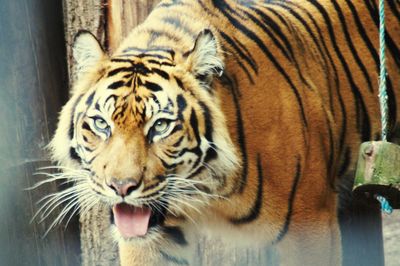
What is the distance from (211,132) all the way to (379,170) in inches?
20.0

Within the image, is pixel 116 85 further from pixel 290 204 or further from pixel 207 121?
pixel 290 204

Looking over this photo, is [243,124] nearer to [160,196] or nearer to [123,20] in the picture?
[160,196]

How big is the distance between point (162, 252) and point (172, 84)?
528 millimetres

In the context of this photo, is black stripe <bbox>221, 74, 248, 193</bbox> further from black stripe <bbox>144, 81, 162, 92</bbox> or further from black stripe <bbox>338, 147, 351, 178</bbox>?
black stripe <bbox>338, 147, 351, 178</bbox>

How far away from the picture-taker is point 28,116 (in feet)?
9.22

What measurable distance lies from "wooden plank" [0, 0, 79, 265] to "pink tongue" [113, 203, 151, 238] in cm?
42

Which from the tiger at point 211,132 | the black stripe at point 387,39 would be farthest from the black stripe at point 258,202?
the black stripe at point 387,39

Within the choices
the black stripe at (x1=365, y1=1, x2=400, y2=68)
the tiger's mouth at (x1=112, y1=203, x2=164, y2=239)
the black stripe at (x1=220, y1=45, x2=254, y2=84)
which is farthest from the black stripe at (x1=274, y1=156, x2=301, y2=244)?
the black stripe at (x1=365, y1=1, x2=400, y2=68)

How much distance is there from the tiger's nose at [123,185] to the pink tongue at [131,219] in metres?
0.11

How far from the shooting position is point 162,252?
2604 millimetres

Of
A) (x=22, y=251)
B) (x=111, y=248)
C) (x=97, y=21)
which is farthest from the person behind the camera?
Answer: (x=111, y=248)

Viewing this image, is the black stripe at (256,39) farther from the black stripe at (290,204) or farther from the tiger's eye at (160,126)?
the tiger's eye at (160,126)

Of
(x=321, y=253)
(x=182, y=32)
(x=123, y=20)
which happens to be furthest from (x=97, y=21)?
(x=321, y=253)

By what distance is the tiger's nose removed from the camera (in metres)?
2.14
